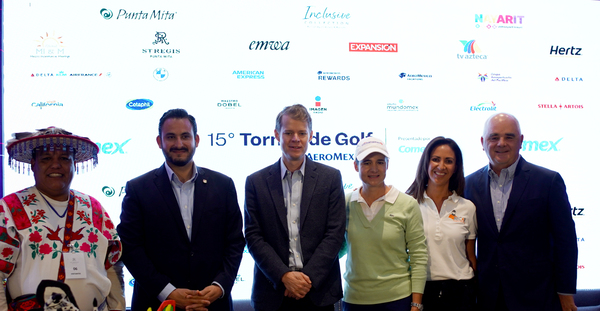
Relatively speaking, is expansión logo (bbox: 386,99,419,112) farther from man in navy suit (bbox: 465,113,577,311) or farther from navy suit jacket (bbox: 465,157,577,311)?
navy suit jacket (bbox: 465,157,577,311)

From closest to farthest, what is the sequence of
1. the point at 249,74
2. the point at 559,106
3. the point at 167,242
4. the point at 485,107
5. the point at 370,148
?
1. the point at 167,242
2. the point at 370,148
3. the point at 249,74
4. the point at 485,107
5. the point at 559,106

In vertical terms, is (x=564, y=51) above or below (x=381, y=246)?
above

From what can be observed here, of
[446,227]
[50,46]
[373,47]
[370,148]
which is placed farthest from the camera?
[373,47]

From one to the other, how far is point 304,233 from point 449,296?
40.1 inches

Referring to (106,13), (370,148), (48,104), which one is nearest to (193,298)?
(370,148)

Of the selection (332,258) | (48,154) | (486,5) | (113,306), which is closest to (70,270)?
(113,306)

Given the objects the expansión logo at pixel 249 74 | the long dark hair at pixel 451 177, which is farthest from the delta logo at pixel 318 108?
the long dark hair at pixel 451 177

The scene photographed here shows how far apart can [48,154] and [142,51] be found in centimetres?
192

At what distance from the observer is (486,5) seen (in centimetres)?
390

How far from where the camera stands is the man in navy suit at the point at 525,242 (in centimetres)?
242

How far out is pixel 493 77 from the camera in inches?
153

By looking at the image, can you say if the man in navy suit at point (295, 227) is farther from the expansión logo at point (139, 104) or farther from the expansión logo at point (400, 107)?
the expansión logo at point (139, 104)

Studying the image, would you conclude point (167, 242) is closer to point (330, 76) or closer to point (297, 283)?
point (297, 283)

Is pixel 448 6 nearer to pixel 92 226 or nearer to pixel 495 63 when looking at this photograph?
pixel 495 63
